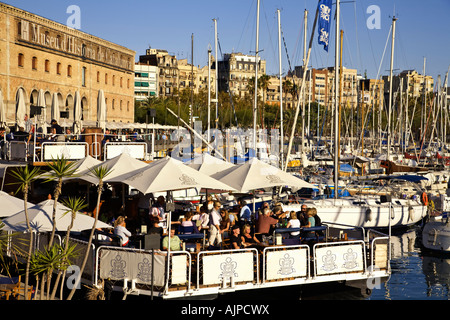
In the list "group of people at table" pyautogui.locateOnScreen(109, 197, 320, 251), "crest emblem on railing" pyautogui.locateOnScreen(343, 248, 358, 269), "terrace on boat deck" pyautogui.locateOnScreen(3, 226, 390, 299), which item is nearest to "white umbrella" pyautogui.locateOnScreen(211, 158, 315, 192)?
"group of people at table" pyautogui.locateOnScreen(109, 197, 320, 251)

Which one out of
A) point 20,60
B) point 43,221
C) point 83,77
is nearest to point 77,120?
point 43,221

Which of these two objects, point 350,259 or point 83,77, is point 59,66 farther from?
point 350,259

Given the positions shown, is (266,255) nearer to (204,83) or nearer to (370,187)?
(370,187)

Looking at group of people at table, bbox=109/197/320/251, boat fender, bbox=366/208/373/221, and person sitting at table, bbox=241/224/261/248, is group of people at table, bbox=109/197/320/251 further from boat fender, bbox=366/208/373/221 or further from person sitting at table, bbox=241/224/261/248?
boat fender, bbox=366/208/373/221

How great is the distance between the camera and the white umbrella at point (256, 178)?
1908 centimetres

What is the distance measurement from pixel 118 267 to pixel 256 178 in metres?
6.64

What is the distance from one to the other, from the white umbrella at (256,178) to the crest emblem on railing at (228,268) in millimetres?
5031

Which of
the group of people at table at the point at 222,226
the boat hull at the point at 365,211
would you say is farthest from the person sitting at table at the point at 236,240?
the boat hull at the point at 365,211

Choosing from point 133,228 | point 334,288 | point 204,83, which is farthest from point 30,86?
point 204,83

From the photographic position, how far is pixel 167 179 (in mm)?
17281

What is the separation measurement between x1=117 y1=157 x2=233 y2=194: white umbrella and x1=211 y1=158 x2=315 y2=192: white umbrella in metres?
1.16

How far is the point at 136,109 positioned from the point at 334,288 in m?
86.3

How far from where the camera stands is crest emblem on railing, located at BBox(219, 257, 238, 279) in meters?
14.0
